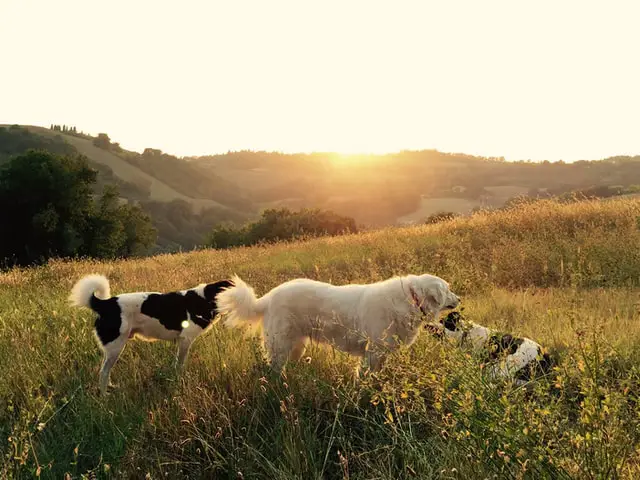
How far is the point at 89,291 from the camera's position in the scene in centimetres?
497

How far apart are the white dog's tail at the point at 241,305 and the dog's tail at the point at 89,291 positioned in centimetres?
129

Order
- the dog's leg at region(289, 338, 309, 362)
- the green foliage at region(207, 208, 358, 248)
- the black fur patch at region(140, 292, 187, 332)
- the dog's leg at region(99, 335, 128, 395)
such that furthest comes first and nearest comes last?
the green foliage at region(207, 208, 358, 248)
the black fur patch at region(140, 292, 187, 332)
the dog's leg at region(289, 338, 309, 362)
the dog's leg at region(99, 335, 128, 395)

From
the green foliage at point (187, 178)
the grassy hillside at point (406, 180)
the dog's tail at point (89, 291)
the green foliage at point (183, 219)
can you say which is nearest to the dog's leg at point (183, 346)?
the dog's tail at point (89, 291)

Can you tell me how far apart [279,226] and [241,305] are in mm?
41573

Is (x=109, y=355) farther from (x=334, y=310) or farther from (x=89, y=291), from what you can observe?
(x=334, y=310)

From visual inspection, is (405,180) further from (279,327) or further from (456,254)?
(279,327)

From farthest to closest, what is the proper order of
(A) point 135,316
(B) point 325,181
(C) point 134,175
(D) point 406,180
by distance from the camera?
(C) point 134,175 < (B) point 325,181 < (D) point 406,180 < (A) point 135,316

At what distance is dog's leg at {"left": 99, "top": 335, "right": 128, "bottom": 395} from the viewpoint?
4.48m

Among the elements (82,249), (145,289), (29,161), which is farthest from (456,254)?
(29,161)

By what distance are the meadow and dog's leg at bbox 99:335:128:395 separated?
121mm

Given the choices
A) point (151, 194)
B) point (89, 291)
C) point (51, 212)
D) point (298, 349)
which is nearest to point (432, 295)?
point (298, 349)

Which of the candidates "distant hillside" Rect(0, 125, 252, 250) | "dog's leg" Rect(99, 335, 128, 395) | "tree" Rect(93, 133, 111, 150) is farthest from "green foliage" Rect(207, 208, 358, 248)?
"tree" Rect(93, 133, 111, 150)

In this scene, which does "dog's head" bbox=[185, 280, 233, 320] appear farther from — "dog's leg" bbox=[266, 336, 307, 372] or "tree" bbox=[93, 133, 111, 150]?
"tree" bbox=[93, 133, 111, 150]

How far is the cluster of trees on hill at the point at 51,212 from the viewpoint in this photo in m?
36.1
